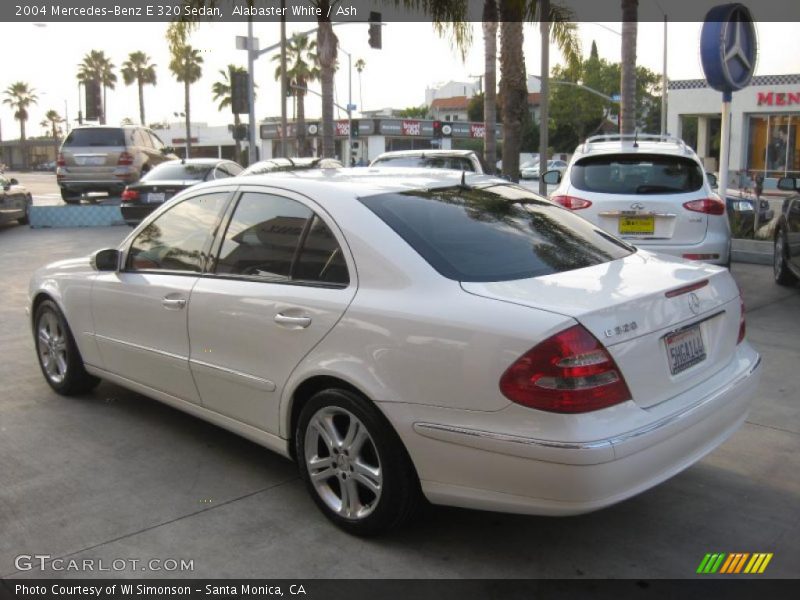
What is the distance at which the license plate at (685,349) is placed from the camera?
10.6 feet

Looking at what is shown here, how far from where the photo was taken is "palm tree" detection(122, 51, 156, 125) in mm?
66938

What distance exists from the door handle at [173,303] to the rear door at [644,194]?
4.51m

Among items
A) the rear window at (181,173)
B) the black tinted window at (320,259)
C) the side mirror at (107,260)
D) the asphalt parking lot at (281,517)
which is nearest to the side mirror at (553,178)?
the asphalt parking lot at (281,517)

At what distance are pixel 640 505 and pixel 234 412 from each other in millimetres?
2018

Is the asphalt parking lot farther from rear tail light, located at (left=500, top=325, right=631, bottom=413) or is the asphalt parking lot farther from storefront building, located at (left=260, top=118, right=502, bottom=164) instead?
storefront building, located at (left=260, top=118, right=502, bottom=164)

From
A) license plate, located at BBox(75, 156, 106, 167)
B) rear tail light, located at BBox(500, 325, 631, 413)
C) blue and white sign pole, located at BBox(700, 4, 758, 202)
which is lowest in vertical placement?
rear tail light, located at BBox(500, 325, 631, 413)

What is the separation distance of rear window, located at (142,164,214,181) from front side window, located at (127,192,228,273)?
10.7 metres

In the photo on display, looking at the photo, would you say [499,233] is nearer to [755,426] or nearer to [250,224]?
[250,224]

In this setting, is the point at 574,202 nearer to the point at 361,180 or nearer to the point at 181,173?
the point at 361,180

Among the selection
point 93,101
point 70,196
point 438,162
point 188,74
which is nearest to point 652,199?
point 438,162

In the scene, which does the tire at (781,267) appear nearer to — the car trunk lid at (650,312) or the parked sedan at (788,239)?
the parked sedan at (788,239)

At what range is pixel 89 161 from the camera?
63.0ft

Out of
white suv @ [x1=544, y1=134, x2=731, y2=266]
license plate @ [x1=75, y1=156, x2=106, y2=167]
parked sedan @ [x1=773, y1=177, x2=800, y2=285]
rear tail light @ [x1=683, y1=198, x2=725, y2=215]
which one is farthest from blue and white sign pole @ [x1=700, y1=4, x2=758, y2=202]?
license plate @ [x1=75, y1=156, x2=106, y2=167]

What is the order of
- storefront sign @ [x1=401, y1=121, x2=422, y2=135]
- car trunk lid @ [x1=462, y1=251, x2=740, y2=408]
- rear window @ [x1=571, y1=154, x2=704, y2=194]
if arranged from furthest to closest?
storefront sign @ [x1=401, y1=121, x2=422, y2=135] < rear window @ [x1=571, y1=154, x2=704, y2=194] < car trunk lid @ [x1=462, y1=251, x2=740, y2=408]
